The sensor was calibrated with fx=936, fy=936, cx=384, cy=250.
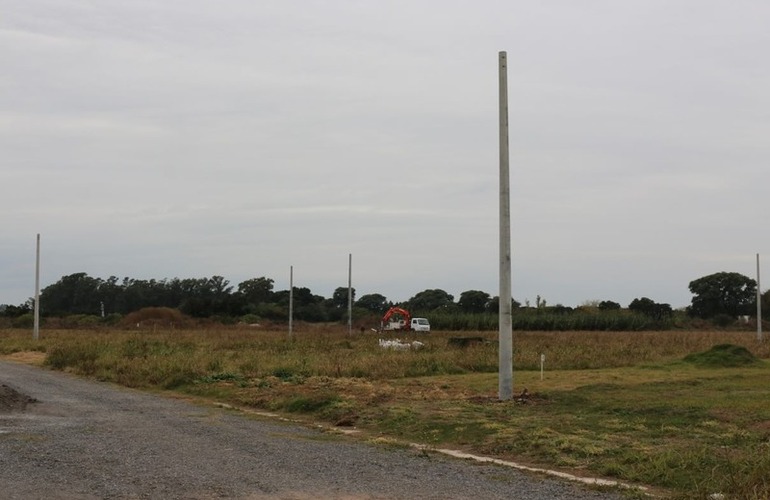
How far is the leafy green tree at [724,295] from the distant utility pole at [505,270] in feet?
335

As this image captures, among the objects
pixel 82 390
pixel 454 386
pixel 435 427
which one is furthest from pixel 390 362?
pixel 435 427

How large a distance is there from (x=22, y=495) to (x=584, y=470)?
644 cm

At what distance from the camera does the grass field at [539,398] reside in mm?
11578

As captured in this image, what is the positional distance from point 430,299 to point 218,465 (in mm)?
125165

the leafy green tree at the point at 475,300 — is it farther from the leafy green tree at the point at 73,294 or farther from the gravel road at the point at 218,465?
the gravel road at the point at 218,465

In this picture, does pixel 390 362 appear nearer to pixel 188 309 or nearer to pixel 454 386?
pixel 454 386

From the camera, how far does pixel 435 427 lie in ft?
50.7

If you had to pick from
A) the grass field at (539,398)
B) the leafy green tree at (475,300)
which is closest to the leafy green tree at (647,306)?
the leafy green tree at (475,300)

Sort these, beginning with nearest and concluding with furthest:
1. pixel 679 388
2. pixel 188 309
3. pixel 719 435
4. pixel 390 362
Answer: pixel 719 435, pixel 679 388, pixel 390 362, pixel 188 309

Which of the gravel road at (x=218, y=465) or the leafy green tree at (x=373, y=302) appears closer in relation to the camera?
the gravel road at (x=218, y=465)

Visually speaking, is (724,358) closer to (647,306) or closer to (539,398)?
(539,398)

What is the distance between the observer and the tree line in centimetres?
10481

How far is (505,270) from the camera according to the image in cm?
2009

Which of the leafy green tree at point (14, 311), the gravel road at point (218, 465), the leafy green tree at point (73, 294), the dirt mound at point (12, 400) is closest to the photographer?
the gravel road at point (218, 465)
